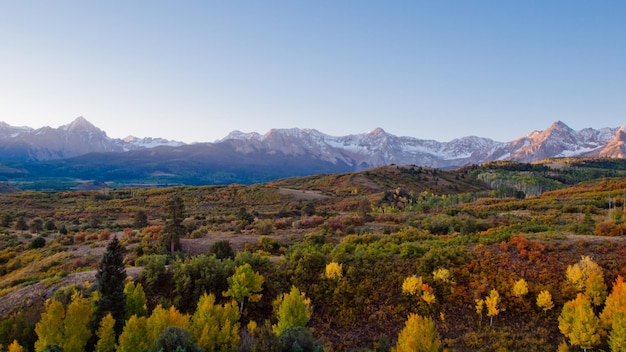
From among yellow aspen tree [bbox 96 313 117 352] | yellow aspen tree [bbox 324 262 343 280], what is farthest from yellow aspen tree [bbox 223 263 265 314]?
yellow aspen tree [bbox 96 313 117 352]

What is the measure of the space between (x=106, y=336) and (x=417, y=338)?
11.7 metres

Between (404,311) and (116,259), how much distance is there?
13.7 meters

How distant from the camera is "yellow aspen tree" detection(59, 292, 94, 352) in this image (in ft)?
44.5

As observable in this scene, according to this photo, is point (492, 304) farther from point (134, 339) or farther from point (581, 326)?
point (134, 339)

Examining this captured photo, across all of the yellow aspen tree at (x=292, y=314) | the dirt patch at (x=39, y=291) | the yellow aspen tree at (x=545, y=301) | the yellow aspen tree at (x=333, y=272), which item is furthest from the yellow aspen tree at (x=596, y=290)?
the dirt patch at (x=39, y=291)

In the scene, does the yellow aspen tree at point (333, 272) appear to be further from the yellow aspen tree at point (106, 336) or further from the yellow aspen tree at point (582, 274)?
the yellow aspen tree at point (582, 274)

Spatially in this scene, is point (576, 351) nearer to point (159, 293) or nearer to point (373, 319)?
point (373, 319)

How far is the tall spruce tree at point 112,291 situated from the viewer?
15461 mm

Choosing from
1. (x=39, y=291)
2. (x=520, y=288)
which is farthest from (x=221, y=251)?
(x=520, y=288)

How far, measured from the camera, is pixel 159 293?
19484 millimetres

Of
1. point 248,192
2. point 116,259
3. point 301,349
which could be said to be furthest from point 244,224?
point 248,192

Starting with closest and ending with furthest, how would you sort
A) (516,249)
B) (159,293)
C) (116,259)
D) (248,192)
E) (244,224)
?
(116,259), (159,293), (516,249), (244,224), (248,192)

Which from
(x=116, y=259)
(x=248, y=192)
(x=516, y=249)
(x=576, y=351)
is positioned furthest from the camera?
(x=248, y=192)

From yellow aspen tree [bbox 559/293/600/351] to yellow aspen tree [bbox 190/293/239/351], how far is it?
13.2 meters
